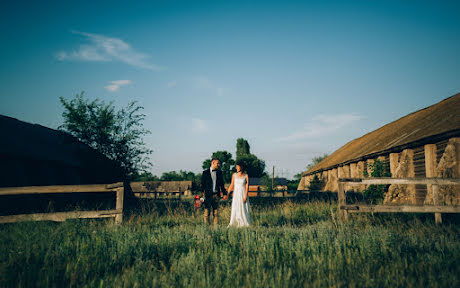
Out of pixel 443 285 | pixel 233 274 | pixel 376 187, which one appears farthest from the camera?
pixel 376 187

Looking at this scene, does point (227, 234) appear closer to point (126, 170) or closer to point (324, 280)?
point (324, 280)

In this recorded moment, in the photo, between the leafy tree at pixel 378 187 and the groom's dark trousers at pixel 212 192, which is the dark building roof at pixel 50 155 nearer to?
the groom's dark trousers at pixel 212 192

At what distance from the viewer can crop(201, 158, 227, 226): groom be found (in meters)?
7.11

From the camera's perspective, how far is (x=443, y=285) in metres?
2.81

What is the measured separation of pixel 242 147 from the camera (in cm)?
8350

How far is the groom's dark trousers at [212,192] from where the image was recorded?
7105mm

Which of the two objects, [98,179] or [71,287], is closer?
[71,287]

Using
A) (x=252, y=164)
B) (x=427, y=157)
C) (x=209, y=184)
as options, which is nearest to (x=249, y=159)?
(x=252, y=164)

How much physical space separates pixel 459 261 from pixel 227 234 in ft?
11.9

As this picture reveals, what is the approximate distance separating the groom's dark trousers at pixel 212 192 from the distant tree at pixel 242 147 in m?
75.1

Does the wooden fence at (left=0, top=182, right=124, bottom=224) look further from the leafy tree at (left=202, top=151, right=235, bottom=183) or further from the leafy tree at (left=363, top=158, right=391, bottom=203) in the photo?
the leafy tree at (left=202, top=151, right=235, bottom=183)

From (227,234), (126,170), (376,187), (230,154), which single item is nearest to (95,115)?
(126,170)

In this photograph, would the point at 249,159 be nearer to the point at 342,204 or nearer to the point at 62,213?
the point at 342,204

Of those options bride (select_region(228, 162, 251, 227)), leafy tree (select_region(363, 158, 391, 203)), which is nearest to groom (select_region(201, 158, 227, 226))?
bride (select_region(228, 162, 251, 227))
